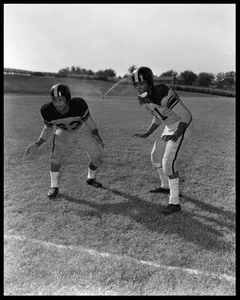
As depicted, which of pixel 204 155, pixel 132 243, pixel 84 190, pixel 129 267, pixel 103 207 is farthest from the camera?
pixel 204 155

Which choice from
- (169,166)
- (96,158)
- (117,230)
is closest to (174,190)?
(169,166)

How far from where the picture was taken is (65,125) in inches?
147

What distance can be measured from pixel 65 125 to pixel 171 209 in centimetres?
194

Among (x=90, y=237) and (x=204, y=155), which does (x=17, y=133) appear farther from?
(x=90, y=237)

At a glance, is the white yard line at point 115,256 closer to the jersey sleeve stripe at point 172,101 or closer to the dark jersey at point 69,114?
the dark jersey at point 69,114

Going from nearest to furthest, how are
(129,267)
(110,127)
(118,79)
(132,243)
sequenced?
(129,267) < (132,243) < (118,79) < (110,127)

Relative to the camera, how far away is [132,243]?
130 inches

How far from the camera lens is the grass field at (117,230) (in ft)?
8.84

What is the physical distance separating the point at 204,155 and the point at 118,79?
3.99m

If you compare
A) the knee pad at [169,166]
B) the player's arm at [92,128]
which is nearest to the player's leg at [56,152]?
the player's arm at [92,128]

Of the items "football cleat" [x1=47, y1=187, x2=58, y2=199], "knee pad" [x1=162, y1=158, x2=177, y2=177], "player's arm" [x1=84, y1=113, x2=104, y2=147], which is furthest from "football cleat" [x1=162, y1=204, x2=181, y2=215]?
"football cleat" [x1=47, y1=187, x2=58, y2=199]

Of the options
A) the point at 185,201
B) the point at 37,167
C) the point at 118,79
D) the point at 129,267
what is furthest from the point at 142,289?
the point at 37,167

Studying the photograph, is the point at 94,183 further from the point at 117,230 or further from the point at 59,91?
the point at 59,91
